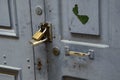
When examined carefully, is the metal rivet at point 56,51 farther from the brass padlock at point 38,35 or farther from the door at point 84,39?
the brass padlock at point 38,35

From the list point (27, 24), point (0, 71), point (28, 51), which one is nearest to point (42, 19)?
point (27, 24)

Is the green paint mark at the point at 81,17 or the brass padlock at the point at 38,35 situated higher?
the green paint mark at the point at 81,17

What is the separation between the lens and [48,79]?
1.73m

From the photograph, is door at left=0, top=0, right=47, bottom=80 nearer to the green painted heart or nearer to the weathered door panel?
the weathered door panel

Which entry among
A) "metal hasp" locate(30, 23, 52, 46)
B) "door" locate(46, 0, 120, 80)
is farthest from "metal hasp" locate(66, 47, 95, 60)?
"metal hasp" locate(30, 23, 52, 46)

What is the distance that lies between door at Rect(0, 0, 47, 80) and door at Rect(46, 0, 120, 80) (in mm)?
71

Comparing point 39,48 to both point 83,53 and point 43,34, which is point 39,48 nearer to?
point 43,34

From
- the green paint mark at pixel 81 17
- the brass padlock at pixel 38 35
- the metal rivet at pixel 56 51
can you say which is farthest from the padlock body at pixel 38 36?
the green paint mark at pixel 81 17

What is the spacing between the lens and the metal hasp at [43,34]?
162 centimetres

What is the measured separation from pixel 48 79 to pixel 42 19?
330 mm

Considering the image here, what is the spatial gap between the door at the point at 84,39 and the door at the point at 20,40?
71 mm

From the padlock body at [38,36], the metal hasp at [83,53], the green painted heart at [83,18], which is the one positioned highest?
the green painted heart at [83,18]

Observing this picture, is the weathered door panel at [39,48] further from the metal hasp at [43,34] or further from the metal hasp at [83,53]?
the metal hasp at [83,53]

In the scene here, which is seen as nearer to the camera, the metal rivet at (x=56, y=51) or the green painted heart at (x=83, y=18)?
the green painted heart at (x=83, y=18)
